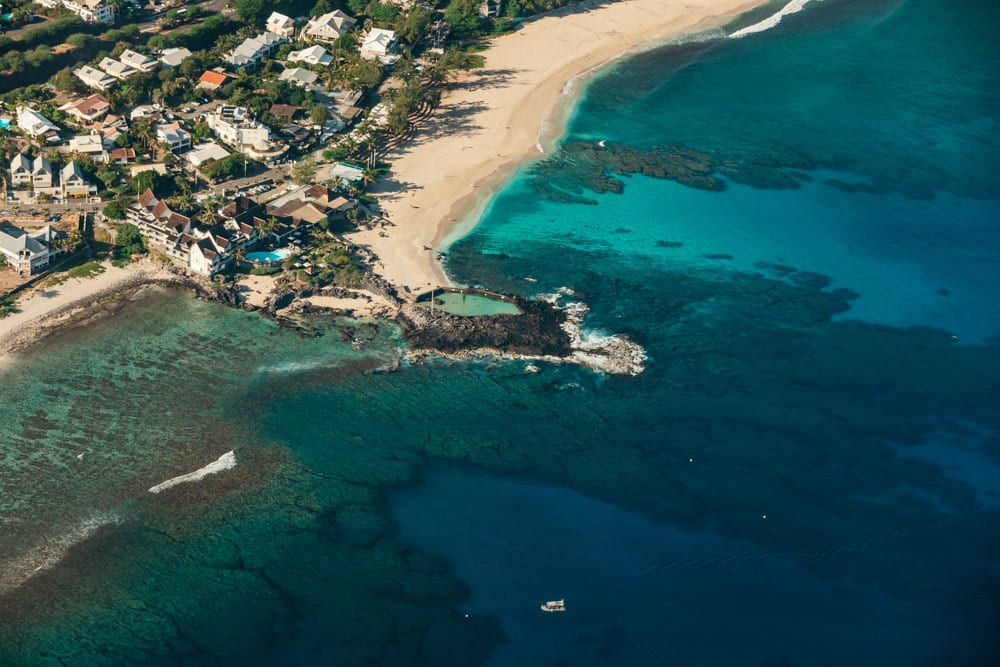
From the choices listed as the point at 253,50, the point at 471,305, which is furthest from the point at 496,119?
the point at 471,305

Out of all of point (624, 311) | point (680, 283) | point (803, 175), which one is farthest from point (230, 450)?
point (803, 175)

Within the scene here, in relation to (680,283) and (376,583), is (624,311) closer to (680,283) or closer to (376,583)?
(680,283)

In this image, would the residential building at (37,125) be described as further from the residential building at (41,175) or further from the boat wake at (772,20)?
the boat wake at (772,20)

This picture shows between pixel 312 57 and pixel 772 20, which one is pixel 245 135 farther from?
pixel 772 20

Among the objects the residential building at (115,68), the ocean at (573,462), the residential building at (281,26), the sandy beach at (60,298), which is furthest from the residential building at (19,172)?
the residential building at (281,26)

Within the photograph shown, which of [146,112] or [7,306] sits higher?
[146,112]

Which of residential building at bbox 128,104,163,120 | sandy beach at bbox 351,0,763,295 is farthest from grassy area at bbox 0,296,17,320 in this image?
sandy beach at bbox 351,0,763,295
